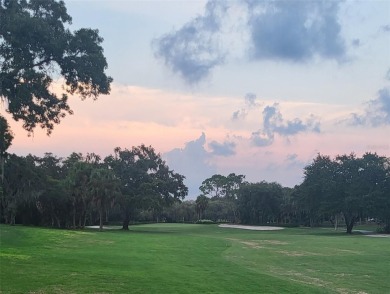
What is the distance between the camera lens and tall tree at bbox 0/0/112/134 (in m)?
19.7

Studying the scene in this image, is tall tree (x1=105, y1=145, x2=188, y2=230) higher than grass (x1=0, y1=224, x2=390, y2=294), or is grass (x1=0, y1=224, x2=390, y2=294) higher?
tall tree (x1=105, y1=145, x2=188, y2=230)

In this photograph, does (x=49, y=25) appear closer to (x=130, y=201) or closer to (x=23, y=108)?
(x=23, y=108)

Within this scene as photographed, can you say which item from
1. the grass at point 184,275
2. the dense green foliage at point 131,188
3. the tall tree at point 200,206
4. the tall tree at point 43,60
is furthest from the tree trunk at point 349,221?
the tall tree at point 43,60

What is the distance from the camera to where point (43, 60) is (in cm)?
2119

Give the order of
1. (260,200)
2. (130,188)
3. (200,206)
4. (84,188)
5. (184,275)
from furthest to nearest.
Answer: (200,206), (260,200), (130,188), (84,188), (184,275)

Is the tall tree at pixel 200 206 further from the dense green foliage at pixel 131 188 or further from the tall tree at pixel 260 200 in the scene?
the dense green foliage at pixel 131 188

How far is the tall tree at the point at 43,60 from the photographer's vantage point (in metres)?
Result: 19.7

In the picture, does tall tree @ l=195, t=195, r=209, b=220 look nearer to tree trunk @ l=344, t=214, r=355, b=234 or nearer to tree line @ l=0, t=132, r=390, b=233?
tree line @ l=0, t=132, r=390, b=233

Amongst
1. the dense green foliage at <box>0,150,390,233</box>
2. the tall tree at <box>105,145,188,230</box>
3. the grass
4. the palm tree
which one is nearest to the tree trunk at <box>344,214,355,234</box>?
the dense green foliage at <box>0,150,390,233</box>

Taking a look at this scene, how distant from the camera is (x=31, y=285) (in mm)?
13555

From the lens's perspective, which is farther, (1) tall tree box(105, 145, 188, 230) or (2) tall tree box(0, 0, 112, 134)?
(1) tall tree box(105, 145, 188, 230)

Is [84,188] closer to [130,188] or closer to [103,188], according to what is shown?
[103,188]

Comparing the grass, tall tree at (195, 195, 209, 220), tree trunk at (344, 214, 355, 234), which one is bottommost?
the grass

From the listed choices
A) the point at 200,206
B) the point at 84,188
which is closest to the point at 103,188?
the point at 84,188
